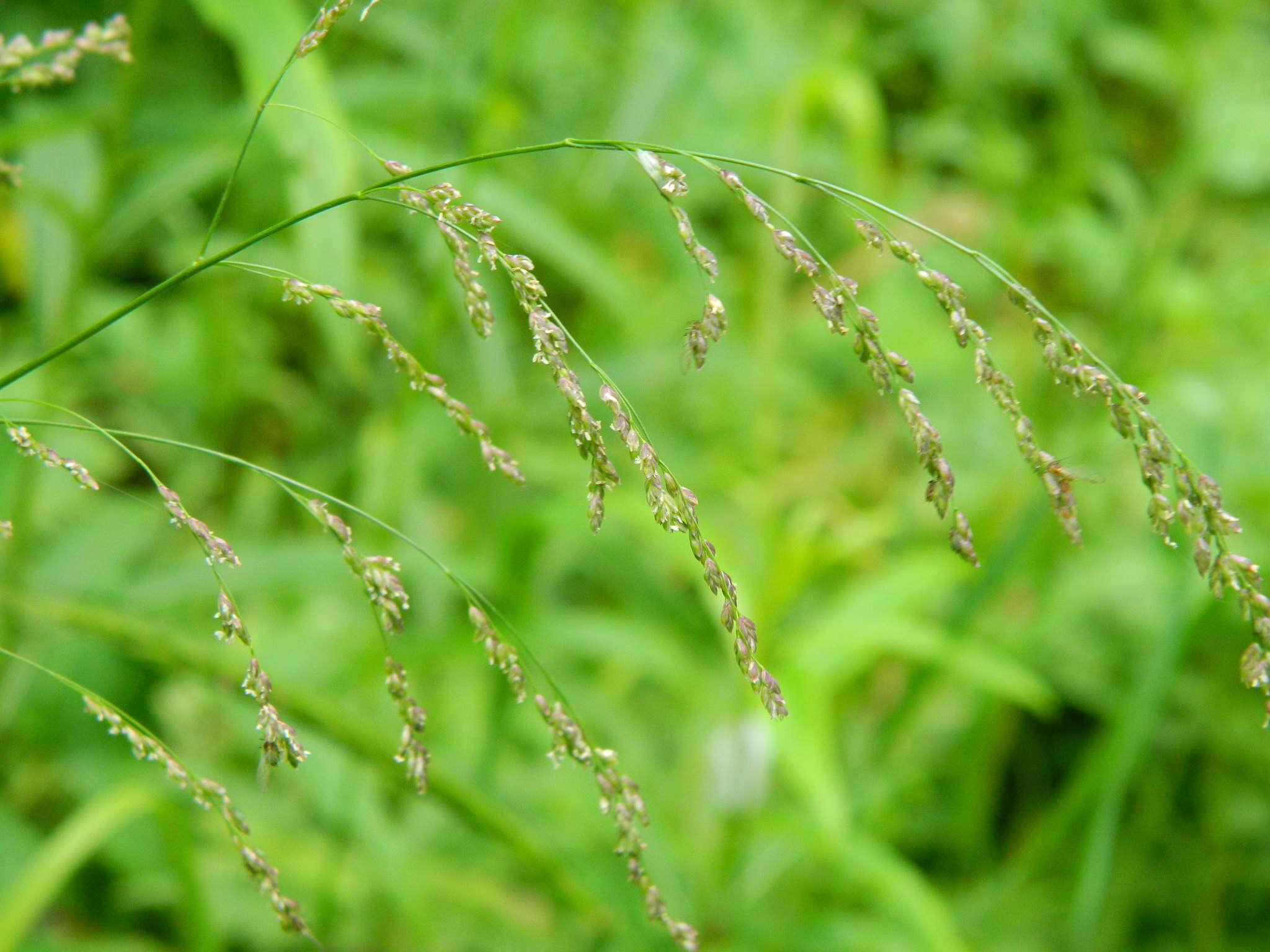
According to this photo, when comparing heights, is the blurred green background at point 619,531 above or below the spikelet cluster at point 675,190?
above

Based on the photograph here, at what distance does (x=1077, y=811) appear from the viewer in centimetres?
178

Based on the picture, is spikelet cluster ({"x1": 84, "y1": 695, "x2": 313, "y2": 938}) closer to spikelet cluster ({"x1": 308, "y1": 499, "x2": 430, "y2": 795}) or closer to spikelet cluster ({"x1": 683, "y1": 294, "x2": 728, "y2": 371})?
spikelet cluster ({"x1": 308, "y1": 499, "x2": 430, "y2": 795})

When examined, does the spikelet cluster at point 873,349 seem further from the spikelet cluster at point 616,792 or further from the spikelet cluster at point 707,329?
the spikelet cluster at point 616,792

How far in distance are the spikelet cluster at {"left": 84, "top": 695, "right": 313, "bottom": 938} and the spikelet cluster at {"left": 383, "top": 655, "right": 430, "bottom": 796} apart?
0.09m

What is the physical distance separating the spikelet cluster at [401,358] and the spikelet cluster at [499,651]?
9 cm

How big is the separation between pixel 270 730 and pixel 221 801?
0.29 ft

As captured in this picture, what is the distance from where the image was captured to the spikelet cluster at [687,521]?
57cm

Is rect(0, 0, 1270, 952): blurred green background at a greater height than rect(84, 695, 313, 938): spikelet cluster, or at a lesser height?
greater

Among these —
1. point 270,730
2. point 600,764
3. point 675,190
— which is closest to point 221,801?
point 270,730

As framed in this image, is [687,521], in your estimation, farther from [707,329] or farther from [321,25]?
[321,25]

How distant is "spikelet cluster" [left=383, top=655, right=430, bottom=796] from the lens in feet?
2.01

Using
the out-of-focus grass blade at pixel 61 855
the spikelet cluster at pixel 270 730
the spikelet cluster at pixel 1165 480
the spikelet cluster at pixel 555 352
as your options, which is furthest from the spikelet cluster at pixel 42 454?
the out-of-focus grass blade at pixel 61 855

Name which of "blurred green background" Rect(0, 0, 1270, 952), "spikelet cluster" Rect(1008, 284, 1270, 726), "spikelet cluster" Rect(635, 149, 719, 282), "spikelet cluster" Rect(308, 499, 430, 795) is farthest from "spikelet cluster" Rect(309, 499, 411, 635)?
"blurred green background" Rect(0, 0, 1270, 952)

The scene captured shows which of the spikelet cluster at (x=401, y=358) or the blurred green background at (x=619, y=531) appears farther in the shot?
the blurred green background at (x=619, y=531)
